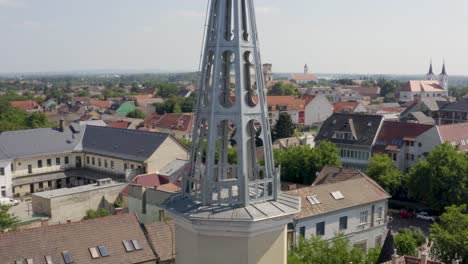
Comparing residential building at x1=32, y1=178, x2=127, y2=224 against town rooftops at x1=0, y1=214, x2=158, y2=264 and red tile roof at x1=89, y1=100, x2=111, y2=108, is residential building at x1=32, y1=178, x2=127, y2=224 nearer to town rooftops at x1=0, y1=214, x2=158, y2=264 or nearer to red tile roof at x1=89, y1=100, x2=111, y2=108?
town rooftops at x1=0, y1=214, x2=158, y2=264

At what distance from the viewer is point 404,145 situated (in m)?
64.5

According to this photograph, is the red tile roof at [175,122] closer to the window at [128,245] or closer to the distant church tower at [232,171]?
the window at [128,245]

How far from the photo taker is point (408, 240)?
3531 centimetres

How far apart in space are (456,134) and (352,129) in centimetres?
1328

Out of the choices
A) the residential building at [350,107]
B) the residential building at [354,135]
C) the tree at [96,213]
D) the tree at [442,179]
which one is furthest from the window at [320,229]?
the residential building at [350,107]

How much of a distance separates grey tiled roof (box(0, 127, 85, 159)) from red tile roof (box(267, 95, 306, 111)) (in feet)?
191

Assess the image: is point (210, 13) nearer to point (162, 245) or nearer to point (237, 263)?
point (237, 263)

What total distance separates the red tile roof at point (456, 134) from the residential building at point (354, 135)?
8.30 metres

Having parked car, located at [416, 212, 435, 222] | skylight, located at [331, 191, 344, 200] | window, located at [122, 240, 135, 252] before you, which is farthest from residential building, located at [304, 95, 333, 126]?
window, located at [122, 240, 135, 252]

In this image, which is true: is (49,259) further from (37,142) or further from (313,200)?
(37,142)

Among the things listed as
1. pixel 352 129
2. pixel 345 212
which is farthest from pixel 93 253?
pixel 352 129

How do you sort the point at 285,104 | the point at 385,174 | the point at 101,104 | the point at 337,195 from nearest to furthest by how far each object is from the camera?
the point at 337,195, the point at 385,174, the point at 285,104, the point at 101,104

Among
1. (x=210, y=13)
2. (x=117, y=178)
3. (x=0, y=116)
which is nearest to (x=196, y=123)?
(x=210, y=13)

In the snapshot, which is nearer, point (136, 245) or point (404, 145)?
point (136, 245)
